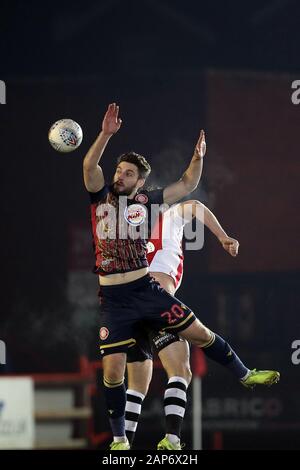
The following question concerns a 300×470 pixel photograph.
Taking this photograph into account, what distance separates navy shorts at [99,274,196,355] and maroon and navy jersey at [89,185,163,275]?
6.1 inches

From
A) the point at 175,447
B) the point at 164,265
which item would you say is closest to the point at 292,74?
the point at 164,265

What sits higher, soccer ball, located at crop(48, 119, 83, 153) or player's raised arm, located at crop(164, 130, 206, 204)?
soccer ball, located at crop(48, 119, 83, 153)

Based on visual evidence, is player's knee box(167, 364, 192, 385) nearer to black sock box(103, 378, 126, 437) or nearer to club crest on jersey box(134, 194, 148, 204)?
black sock box(103, 378, 126, 437)

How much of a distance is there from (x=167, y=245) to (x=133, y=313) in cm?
87

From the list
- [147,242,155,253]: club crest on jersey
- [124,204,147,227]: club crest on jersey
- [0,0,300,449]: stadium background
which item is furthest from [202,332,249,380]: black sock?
[0,0,300,449]: stadium background

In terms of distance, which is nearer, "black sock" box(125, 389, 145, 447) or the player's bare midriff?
the player's bare midriff

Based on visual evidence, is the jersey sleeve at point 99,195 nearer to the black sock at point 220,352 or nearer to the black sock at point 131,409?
the black sock at point 220,352

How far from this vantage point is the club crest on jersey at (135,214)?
24.0 ft

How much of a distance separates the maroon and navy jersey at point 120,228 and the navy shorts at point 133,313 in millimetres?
154

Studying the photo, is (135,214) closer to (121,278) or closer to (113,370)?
(121,278)

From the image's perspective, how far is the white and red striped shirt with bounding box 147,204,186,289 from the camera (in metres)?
7.79

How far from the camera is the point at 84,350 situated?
12.7 m

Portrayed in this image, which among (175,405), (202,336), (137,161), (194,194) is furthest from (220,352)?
(194,194)

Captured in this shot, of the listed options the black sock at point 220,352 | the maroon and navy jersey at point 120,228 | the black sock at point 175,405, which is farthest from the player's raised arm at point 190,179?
the black sock at point 175,405
